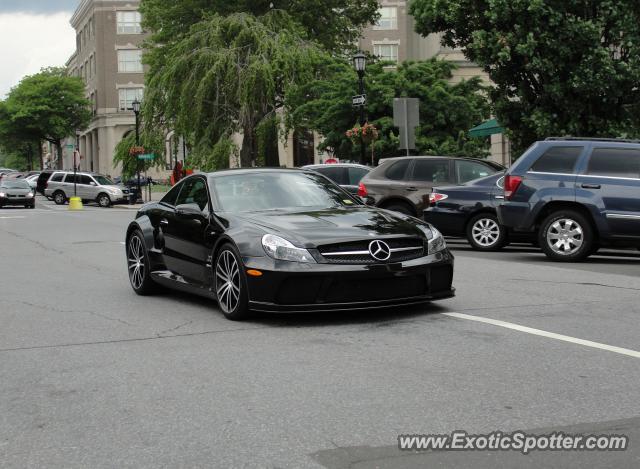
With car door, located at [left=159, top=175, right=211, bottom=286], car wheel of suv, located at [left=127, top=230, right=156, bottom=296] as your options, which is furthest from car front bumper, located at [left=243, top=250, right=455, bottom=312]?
car wheel of suv, located at [left=127, top=230, right=156, bottom=296]

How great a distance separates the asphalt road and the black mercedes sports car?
26 centimetres

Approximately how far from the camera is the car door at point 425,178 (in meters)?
17.8

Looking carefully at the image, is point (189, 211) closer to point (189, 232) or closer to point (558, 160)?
point (189, 232)

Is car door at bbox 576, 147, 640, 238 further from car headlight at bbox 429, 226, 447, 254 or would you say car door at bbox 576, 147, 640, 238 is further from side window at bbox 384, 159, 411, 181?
car headlight at bbox 429, 226, 447, 254

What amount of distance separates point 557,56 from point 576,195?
828cm

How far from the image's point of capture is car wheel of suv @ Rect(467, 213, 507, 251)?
1596cm

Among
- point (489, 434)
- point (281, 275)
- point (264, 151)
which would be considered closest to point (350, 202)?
point (281, 275)

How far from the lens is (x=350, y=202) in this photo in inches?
372

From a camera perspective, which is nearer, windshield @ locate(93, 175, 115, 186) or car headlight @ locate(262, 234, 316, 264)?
car headlight @ locate(262, 234, 316, 264)

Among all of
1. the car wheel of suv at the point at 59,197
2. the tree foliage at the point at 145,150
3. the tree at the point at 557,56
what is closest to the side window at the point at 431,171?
the tree at the point at 557,56

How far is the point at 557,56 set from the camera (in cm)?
2102

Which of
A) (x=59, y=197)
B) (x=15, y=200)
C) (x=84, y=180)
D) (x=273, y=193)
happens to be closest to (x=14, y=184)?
(x=15, y=200)

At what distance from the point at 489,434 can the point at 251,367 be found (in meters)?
2.13

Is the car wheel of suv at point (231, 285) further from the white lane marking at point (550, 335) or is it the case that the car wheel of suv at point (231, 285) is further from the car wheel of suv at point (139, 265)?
the car wheel of suv at point (139, 265)
